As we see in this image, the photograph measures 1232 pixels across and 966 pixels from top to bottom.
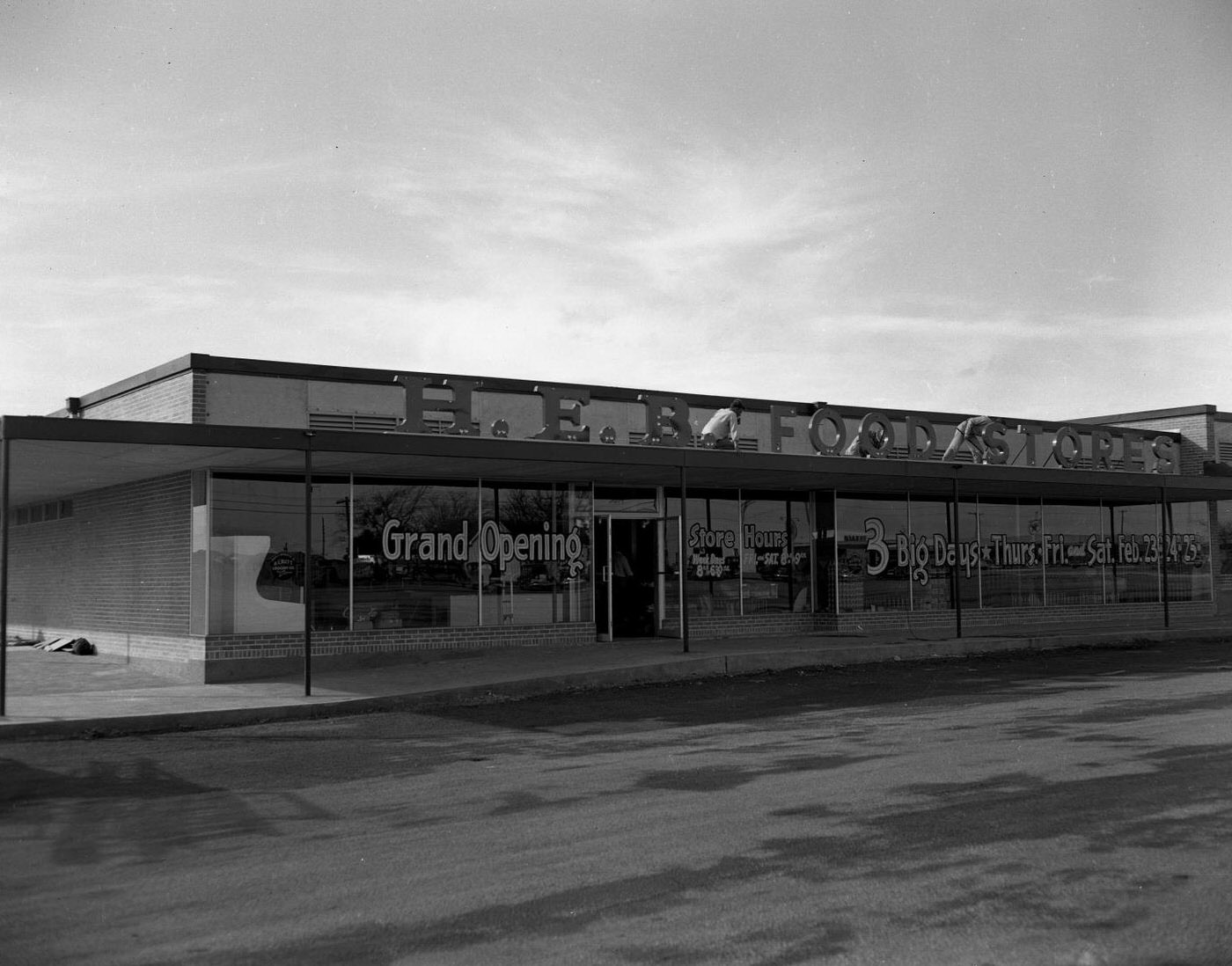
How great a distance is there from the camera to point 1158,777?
8820 mm

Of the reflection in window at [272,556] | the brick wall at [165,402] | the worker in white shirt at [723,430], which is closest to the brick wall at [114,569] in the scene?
the reflection in window at [272,556]

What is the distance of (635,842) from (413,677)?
8938mm

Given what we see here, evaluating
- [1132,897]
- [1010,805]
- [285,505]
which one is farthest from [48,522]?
[1132,897]

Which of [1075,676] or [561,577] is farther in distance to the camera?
[561,577]

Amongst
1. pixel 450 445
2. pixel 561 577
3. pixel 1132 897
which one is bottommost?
pixel 1132 897

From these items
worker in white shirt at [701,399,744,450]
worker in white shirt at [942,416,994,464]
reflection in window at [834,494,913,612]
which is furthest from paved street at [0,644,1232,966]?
worker in white shirt at [942,416,994,464]

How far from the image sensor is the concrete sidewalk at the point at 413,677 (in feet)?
41.7

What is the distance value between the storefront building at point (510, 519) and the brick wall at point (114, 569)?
0.23ft

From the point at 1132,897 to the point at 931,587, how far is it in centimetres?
1883

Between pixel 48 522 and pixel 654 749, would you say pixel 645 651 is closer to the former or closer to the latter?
pixel 654 749

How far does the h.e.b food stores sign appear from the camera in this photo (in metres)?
17.4

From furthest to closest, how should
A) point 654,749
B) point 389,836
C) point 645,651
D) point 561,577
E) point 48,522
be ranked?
point 48,522 → point 561,577 → point 645,651 → point 654,749 → point 389,836

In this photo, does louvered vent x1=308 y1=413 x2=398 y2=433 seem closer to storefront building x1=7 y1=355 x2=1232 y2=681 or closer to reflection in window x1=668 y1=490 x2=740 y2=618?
storefront building x1=7 y1=355 x2=1232 y2=681

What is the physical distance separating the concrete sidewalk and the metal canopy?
2.75m
